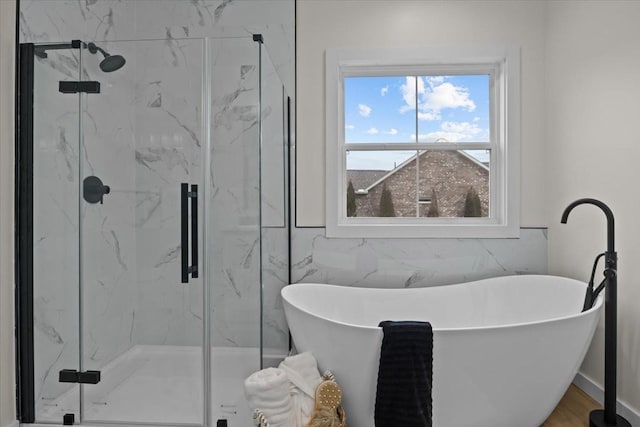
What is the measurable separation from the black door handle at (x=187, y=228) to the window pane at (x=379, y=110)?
1.35 m

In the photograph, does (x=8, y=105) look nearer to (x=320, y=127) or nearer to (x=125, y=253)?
(x=125, y=253)

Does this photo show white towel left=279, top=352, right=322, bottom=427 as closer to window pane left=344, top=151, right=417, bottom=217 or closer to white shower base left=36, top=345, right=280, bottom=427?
white shower base left=36, top=345, right=280, bottom=427

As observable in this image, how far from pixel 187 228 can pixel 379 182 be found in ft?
4.81

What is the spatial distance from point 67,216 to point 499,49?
2566 millimetres

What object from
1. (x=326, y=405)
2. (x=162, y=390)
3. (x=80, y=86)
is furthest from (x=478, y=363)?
(x=80, y=86)

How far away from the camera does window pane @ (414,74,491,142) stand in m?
2.77

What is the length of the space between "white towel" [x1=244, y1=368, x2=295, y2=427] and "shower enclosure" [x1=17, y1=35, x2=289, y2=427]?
0.19 meters

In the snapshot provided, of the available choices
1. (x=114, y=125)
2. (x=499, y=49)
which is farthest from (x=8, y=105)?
(x=499, y=49)

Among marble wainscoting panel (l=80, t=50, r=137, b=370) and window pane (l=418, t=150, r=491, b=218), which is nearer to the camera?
marble wainscoting panel (l=80, t=50, r=137, b=370)

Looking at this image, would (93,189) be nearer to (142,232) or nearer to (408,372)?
(142,232)

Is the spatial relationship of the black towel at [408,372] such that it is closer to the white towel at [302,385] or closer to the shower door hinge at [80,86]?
the white towel at [302,385]

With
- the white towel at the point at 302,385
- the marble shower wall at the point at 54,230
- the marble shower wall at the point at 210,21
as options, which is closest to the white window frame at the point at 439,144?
the marble shower wall at the point at 210,21

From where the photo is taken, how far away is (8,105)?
72.9 inches

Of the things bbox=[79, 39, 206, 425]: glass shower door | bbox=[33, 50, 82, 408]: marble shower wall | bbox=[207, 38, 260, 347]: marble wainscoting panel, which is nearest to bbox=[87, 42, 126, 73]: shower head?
bbox=[79, 39, 206, 425]: glass shower door
